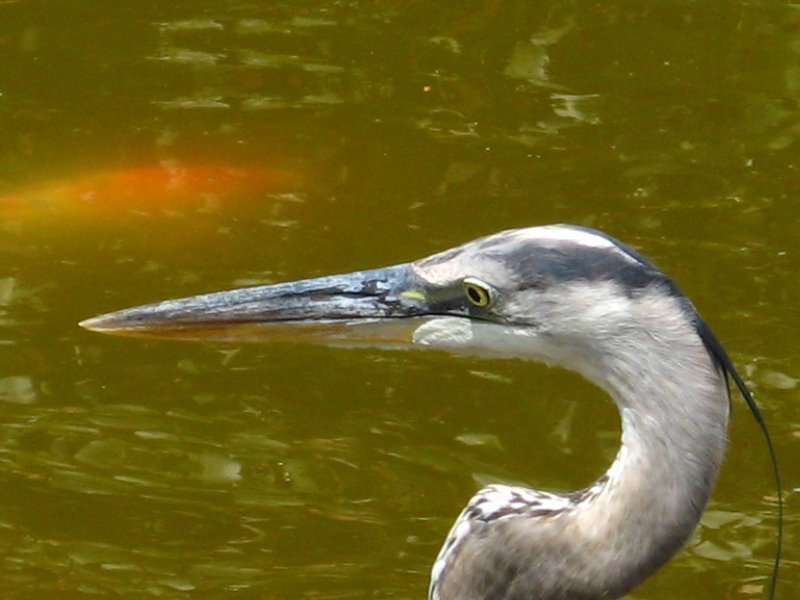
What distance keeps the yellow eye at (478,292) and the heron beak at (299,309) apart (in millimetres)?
133

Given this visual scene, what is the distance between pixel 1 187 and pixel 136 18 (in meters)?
1.70

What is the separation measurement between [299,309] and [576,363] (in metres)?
0.69

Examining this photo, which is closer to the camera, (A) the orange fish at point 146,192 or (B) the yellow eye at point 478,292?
(B) the yellow eye at point 478,292

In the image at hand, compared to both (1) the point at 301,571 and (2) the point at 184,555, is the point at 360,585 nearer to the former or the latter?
(1) the point at 301,571

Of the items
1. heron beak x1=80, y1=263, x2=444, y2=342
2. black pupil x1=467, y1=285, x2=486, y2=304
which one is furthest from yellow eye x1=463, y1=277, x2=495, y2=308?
heron beak x1=80, y1=263, x2=444, y2=342

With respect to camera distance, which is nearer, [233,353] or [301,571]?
[301,571]

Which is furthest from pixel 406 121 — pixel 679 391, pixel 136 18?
pixel 679 391

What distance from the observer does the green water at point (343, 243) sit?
5395mm

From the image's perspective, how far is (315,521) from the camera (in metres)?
5.44

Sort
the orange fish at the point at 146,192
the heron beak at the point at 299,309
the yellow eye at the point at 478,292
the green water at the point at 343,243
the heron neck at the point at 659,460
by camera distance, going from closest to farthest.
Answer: the heron neck at the point at 659,460 < the yellow eye at the point at 478,292 < the heron beak at the point at 299,309 < the green water at the point at 343,243 < the orange fish at the point at 146,192

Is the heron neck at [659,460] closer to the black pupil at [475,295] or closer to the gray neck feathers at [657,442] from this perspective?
the gray neck feathers at [657,442]

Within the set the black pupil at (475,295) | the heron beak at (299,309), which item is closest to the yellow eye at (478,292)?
the black pupil at (475,295)

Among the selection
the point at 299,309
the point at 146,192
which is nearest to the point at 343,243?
the point at 146,192

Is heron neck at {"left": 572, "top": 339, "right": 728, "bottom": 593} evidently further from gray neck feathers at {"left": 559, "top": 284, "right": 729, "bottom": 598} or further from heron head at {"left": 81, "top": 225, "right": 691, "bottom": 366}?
heron head at {"left": 81, "top": 225, "right": 691, "bottom": 366}
